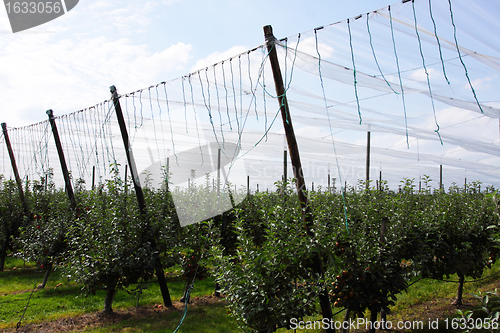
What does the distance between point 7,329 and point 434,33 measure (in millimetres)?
8261

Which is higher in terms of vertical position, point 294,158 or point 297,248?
point 294,158

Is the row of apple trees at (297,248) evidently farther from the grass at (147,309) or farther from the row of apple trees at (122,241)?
the grass at (147,309)

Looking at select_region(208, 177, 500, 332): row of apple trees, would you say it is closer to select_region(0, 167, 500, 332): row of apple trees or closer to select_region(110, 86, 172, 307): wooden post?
select_region(0, 167, 500, 332): row of apple trees

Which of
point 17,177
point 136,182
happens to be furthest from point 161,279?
point 17,177

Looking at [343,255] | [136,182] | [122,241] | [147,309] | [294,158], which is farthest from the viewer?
[147,309]

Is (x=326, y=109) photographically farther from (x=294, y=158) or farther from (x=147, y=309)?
(x=147, y=309)

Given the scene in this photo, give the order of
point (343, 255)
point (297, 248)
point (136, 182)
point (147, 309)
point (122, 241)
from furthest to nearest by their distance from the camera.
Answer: point (147, 309)
point (136, 182)
point (122, 241)
point (343, 255)
point (297, 248)

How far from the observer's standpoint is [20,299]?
7113 mm

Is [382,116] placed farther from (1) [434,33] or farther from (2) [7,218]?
(2) [7,218]

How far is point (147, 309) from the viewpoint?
6.58 metres

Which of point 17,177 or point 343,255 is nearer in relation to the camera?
point 343,255

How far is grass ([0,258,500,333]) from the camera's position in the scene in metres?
5.69

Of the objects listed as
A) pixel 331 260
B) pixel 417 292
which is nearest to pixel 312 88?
pixel 331 260

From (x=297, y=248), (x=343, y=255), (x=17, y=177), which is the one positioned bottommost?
(x=343, y=255)
